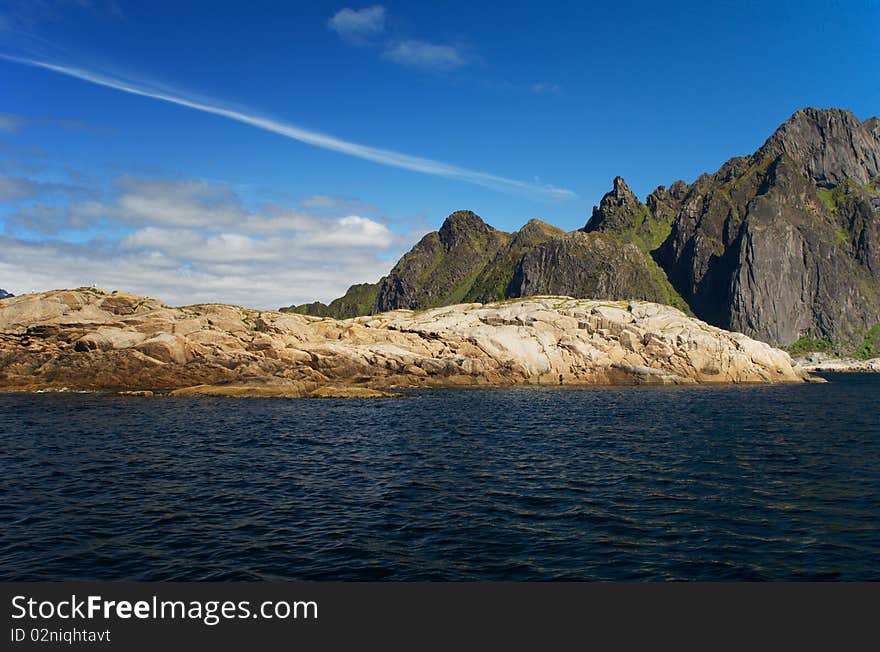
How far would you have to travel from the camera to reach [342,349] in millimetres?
88438

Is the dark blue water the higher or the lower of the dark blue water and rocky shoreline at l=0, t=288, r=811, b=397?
the lower

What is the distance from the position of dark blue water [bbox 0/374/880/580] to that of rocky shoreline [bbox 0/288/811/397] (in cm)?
3139

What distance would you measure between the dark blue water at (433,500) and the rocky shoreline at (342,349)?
103ft

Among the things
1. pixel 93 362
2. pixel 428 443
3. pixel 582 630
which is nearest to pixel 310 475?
pixel 428 443

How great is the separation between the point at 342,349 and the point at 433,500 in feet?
218

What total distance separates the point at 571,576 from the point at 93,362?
268ft

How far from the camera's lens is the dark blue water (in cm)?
1680

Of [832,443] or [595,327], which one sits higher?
[595,327]

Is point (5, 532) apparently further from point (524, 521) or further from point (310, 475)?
point (524, 521)

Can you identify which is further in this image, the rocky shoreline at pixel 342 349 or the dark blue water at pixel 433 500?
the rocky shoreline at pixel 342 349

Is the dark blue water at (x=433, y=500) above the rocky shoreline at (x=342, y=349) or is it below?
below

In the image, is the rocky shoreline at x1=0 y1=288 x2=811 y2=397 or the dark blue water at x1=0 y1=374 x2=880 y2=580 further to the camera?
the rocky shoreline at x1=0 y1=288 x2=811 y2=397

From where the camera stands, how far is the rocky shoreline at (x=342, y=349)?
3066 inches

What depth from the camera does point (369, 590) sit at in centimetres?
1379
